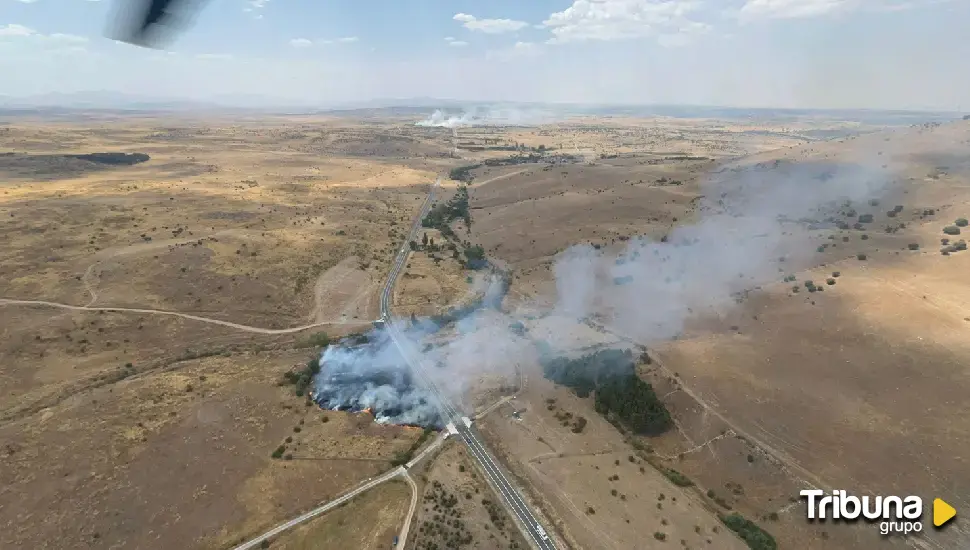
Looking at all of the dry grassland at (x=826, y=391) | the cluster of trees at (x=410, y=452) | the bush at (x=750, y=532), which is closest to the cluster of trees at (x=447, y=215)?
the dry grassland at (x=826, y=391)

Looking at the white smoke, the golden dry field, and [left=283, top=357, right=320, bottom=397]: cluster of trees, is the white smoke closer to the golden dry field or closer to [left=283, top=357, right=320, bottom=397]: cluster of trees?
the golden dry field

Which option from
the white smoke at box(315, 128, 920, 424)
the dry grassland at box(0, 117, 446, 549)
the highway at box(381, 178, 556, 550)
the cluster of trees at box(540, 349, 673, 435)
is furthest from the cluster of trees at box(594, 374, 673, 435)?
the dry grassland at box(0, 117, 446, 549)

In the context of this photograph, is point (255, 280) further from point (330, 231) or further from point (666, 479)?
point (666, 479)

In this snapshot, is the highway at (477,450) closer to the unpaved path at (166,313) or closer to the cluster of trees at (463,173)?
the unpaved path at (166,313)

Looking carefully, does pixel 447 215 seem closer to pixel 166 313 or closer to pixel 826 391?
pixel 166 313

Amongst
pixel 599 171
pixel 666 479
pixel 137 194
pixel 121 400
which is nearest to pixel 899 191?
pixel 599 171

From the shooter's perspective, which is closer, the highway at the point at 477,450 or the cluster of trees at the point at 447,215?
the highway at the point at 477,450
